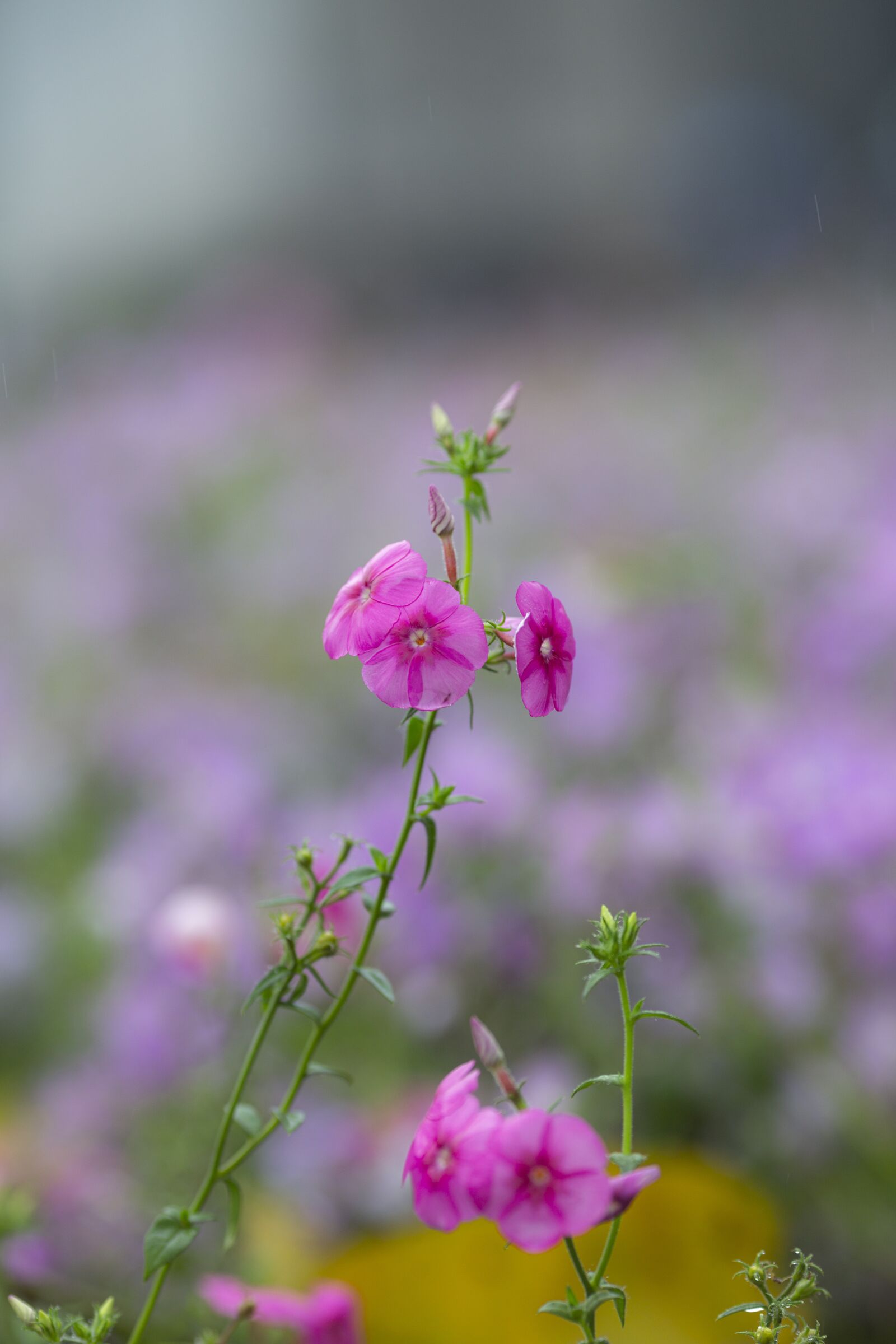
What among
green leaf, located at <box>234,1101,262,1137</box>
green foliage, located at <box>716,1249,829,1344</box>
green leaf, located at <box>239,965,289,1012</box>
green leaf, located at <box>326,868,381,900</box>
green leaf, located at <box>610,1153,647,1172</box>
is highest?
green leaf, located at <box>326,868,381,900</box>

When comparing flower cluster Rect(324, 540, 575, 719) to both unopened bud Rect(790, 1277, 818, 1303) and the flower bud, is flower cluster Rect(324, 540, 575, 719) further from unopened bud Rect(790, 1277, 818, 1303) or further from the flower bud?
unopened bud Rect(790, 1277, 818, 1303)

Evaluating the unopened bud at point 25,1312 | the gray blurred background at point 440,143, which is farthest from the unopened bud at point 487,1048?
the gray blurred background at point 440,143

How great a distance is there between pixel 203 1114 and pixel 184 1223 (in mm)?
280

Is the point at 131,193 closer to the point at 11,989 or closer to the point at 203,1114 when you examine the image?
the point at 11,989

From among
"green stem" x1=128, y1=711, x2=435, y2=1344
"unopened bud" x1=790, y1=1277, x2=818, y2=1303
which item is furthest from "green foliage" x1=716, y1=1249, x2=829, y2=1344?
"green stem" x1=128, y1=711, x2=435, y2=1344

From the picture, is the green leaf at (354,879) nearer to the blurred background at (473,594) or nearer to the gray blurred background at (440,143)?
the blurred background at (473,594)

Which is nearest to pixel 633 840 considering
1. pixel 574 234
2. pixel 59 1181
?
pixel 59 1181

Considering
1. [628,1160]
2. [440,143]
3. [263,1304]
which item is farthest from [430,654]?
[440,143]

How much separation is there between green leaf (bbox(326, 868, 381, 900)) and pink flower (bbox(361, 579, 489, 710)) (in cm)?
4

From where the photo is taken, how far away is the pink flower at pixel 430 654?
235 millimetres

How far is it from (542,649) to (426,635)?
26 millimetres

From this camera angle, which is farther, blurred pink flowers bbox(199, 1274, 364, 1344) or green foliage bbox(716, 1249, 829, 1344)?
blurred pink flowers bbox(199, 1274, 364, 1344)

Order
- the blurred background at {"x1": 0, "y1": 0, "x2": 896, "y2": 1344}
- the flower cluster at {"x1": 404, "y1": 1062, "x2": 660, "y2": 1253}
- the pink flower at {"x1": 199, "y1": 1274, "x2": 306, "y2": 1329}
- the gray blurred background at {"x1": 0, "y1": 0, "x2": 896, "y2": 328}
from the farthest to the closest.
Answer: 1. the gray blurred background at {"x1": 0, "y1": 0, "x2": 896, "y2": 328}
2. the blurred background at {"x1": 0, "y1": 0, "x2": 896, "y2": 1344}
3. the pink flower at {"x1": 199, "y1": 1274, "x2": 306, "y2": 1329}
4. the flower cluster at {"x1": 404, "y1": 1062, "x2": 660, "y2": 1253}

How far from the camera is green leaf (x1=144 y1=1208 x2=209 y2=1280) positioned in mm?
264
